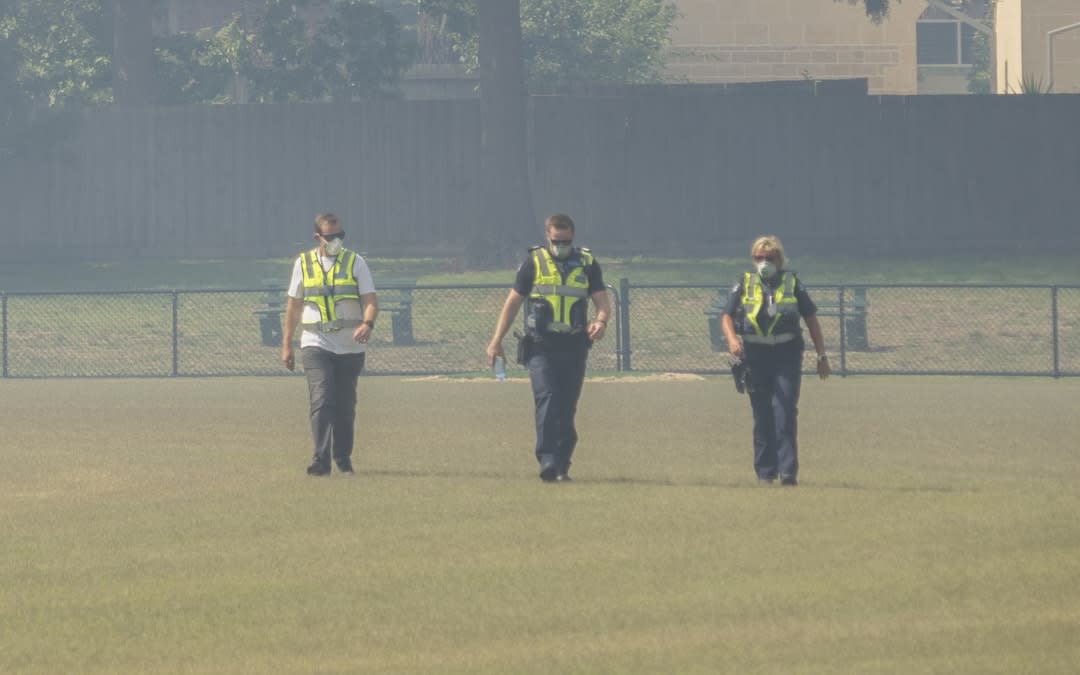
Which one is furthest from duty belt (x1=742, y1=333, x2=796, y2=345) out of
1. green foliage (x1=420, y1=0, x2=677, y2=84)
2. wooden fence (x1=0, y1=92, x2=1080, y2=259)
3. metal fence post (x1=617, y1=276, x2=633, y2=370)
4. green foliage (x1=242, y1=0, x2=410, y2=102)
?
green foliage (x1=420, y1=0, x2=677, y2=84)

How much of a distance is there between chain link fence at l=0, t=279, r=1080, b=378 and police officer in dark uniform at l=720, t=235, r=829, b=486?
46.3ft

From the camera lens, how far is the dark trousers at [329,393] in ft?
48.2

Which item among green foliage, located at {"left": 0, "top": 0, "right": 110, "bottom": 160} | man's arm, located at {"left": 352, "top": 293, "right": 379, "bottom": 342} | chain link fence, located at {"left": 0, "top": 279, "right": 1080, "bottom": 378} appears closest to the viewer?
man's arm, located at {"left": 352, "top": 293, "right": 379, "bottom": 342}

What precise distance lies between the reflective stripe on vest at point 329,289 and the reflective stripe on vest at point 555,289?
1.39 meters

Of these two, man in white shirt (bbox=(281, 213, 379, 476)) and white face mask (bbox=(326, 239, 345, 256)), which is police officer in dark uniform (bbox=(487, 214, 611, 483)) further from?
white face mask (bbox=(326, 239, 345, 256))

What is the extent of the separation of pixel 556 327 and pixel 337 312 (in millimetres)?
1609

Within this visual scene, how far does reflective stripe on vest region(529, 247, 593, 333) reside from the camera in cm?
1399

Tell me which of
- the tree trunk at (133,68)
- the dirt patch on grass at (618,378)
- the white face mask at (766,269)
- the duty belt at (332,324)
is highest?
the tree trunk at (133,68)

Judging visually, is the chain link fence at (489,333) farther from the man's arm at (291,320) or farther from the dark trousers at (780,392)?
the dark trousers at (780,392)

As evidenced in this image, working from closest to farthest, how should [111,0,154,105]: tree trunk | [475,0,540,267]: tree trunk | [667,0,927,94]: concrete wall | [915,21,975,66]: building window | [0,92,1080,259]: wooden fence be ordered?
[475,0,540,267]: tree trunk → [0,92,1080,259]: wooden fence → [111,0,154,105]: tree trunk → [667,0,927,94]: concrete wall → [915,21,975,66]: building window

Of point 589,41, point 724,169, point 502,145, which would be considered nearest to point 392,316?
point 502,145

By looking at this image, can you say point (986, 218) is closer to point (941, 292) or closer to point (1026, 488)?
point (941, 292)

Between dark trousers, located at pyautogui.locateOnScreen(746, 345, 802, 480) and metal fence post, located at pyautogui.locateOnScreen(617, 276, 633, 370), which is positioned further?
metal fence post, located at pyautogui.locateOnScreen(617, 276, 633, 370)

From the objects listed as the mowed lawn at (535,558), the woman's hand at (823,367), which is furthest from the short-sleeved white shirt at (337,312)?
the woman's hand at (823,367)
